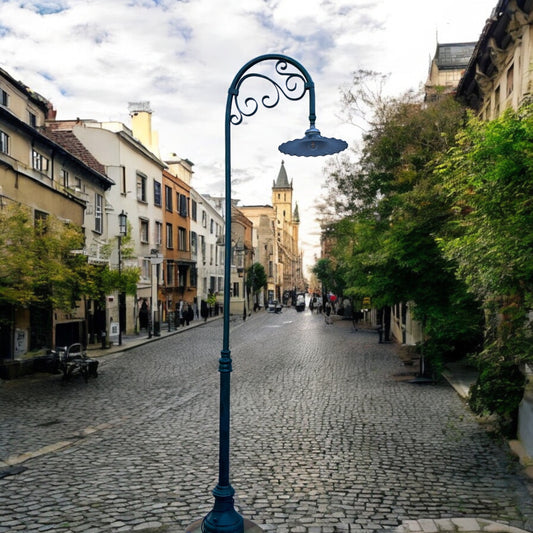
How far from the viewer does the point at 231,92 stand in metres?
6.06

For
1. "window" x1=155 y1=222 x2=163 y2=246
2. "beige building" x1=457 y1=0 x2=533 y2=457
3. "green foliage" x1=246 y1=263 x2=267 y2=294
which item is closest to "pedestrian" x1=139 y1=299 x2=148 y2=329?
"window" x1=155 y1=222 x2=163 y2=246

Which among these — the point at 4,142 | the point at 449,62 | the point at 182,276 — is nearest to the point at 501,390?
the point at 4,142

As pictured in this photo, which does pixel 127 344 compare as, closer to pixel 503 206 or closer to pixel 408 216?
pixel 408 216

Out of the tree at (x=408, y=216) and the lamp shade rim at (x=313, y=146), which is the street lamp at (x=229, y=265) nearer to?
the lamp shade rim at (x=313, y=146)

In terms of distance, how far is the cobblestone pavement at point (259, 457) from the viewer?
6.21 m

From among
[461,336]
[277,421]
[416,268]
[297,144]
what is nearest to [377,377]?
[461,336]

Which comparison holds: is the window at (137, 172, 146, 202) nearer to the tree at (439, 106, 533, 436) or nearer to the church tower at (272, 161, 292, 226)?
the tree at (439, 106, 533, 436)

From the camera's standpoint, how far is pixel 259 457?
8320 mm

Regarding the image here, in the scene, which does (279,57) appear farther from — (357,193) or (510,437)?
(357,193)

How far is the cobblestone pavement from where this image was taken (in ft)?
20.4

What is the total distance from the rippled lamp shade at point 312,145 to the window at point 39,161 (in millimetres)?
16918

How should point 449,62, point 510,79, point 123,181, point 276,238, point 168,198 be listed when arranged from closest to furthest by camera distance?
point 510,79 → point 449,62 → point 123,181 → point 168,198 → point 276,238

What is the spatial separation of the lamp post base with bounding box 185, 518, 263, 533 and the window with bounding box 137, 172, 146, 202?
3230 centimetres

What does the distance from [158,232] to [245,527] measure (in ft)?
118
